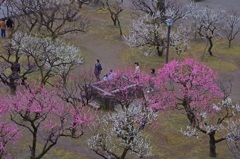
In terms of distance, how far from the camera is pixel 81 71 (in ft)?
107

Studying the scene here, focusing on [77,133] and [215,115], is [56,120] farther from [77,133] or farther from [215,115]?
[215,115]

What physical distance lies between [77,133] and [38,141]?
191cm

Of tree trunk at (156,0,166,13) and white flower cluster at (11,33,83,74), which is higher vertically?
tree trunk at (156,0,166,13)

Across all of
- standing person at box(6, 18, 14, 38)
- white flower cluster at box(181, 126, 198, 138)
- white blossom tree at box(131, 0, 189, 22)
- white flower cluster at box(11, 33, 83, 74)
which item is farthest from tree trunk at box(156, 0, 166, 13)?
white flower cluster at box(181, 126, 198, 138)

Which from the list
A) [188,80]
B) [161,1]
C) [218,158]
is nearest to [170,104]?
[188,80]

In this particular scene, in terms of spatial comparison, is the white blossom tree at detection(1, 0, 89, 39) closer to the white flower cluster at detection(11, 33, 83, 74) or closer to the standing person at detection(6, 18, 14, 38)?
the standing person at detection(6, 18, 14, 38)

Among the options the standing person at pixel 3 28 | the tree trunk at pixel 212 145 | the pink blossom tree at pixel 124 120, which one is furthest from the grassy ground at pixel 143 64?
the standing person at pixel 3 28

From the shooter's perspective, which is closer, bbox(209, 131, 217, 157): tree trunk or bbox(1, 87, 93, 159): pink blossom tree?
bbox(1, 87, 93, 159): pink blossom tree

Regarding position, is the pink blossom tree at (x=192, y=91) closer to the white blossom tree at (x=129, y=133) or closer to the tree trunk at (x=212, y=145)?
the tree trunk at (x=212, y=145)

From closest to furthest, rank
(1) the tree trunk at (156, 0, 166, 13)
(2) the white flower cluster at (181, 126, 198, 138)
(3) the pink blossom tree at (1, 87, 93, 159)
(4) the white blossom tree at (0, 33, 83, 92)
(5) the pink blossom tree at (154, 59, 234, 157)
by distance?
(3) the pink blossom tree at (1, 87, 93, 159), (2) the white flower cluster at (181, 126, 198, 138), (5) the pink blossom tree at (154, 59, 234, 157), (4) the white blossom tree at (0, 33, 83, 92), (1) the tree trunk at (156, 0, 166, 13)

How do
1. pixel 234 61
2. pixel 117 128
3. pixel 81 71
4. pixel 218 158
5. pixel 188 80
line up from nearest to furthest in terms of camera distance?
pixel 117 128, pixel 218 158, pixel 188 80, pixel 81 71, pixel 234 61

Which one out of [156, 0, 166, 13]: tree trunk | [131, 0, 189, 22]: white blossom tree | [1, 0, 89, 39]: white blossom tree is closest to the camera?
[1, 0, 89, 39]: white blossom tree

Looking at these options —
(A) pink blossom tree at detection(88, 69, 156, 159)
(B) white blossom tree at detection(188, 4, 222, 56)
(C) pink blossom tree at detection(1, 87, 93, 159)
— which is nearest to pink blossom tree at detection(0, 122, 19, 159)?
(C) pink blossom tree at detection(1, 87, 93, 159)

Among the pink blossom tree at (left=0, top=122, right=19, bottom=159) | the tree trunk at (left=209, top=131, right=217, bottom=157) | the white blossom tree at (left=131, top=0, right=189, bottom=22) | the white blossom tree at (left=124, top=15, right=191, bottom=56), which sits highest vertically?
the white blossom tree at (left=131, top=0, right=189, bottom=22)
